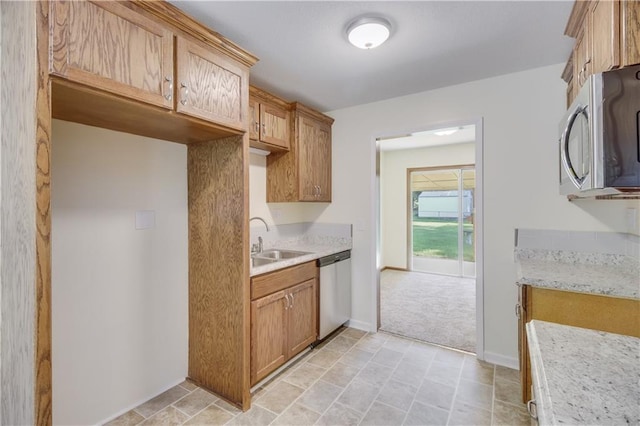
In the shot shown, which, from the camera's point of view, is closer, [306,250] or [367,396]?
[367,396]

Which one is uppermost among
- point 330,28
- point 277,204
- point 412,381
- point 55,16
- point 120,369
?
point 330,28

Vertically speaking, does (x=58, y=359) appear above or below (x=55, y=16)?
below

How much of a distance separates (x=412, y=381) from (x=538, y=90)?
8.19ft

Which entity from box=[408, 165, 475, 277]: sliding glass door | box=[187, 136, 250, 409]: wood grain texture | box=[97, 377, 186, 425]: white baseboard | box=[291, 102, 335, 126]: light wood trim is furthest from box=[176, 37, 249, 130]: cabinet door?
box=[408, 165, 475, 277]: sliding glass door

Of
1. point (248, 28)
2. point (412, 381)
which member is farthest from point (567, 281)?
point (248, 28)

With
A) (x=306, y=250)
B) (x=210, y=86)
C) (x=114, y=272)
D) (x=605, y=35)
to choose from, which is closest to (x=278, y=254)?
(x=306, y=250)

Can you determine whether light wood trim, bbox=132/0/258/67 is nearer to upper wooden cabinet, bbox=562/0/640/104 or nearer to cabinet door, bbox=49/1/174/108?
cabinet door, bbox=49/1/174/108

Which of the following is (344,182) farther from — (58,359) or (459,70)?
(58,359)

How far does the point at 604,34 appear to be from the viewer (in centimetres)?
130

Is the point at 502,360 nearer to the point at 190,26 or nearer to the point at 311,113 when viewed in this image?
the point at 311,113

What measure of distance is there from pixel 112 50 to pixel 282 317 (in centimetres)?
199

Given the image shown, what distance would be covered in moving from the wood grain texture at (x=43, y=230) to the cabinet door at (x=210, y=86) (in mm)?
537

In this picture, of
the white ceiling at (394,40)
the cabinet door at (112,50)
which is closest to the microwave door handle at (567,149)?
the white ceiling at (394,40)

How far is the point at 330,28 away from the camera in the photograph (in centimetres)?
183
